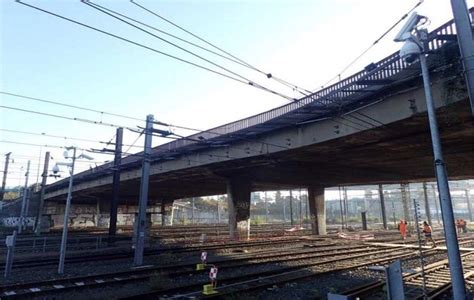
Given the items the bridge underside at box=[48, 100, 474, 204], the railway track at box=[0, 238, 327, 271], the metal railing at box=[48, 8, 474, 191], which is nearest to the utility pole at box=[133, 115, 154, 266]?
the metal railing at box=[48, 8, 474, 191]

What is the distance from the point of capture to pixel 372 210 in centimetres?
12781

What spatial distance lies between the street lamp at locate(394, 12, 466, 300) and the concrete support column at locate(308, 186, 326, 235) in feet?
114

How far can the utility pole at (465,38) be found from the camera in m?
9.23

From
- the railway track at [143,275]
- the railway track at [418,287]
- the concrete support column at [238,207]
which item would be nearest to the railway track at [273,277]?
the railway track at [143,275]

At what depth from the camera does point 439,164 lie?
295 inches

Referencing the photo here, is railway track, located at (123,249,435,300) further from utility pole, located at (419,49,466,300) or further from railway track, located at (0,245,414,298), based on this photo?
utility pole, located at (419,49,466,300)

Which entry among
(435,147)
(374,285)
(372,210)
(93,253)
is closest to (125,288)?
(374,285)

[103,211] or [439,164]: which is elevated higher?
[103,211]

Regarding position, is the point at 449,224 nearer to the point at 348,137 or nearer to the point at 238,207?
the point at 348,137

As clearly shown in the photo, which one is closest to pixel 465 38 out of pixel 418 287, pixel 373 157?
pixel 418 287

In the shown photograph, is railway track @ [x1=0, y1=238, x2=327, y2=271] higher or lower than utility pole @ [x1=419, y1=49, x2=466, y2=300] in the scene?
lower

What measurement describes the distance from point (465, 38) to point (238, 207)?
86.7 feet

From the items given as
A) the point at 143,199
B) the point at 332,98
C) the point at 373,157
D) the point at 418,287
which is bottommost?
the point at 418,287

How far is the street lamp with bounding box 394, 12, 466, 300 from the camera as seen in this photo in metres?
6.96
